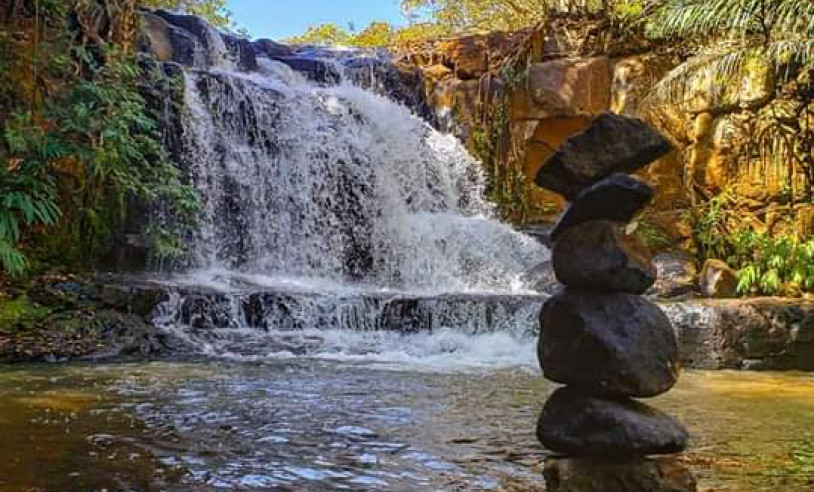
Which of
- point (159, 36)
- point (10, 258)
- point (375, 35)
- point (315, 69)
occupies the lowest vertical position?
point (10, 258)

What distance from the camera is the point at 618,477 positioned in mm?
2797

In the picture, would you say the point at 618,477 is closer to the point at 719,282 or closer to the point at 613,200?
the point at 613,200

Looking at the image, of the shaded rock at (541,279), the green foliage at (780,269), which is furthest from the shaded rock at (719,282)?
the shaded rock at (541,279)

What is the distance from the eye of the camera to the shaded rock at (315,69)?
1482 centimetres

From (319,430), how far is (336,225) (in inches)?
308

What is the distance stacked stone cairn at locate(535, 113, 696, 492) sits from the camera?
9.39ft

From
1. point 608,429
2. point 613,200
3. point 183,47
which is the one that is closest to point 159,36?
point 183,47

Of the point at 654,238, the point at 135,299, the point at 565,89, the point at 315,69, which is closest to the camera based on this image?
the point at 135,299

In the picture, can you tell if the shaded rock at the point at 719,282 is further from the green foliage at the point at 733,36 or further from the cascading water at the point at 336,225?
the green foliage at the point at 733,36

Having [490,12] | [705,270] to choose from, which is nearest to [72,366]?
[705,270]

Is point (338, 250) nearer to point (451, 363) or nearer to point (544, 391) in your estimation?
point (451, 363)

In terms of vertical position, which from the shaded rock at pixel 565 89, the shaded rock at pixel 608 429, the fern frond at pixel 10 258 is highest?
the shaded rock at pixel 565 89

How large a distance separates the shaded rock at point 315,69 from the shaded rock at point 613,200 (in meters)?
12.1

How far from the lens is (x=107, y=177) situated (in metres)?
9.30
